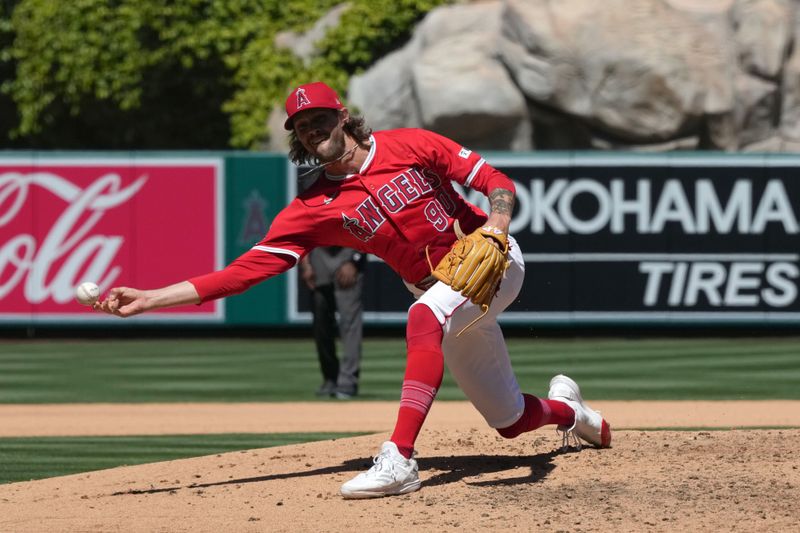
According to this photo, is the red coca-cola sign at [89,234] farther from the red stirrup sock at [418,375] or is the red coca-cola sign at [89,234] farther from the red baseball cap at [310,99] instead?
the red stirrup sock at [418,375]

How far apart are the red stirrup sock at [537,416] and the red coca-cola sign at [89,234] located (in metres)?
10.3

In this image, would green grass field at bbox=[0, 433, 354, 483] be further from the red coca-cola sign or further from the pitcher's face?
the red coca-cola sign

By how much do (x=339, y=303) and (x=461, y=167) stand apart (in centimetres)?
508

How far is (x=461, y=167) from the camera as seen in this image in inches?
239

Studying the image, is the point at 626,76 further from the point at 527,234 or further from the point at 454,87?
the point at 527,234

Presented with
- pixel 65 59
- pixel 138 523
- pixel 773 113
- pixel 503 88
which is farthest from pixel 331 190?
pixel 65 59

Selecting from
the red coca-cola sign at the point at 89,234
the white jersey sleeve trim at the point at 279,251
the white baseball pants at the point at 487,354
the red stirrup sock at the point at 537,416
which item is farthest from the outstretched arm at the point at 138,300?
the red coca-cola sign at the point at 89,234

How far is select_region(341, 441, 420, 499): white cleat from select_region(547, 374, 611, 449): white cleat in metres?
1.20

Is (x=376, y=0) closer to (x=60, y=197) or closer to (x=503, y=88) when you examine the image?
(x=503, y=88)

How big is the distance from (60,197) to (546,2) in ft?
23.7

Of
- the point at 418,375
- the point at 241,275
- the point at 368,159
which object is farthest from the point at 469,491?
the point at 368,159

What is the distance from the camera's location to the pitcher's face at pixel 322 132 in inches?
239

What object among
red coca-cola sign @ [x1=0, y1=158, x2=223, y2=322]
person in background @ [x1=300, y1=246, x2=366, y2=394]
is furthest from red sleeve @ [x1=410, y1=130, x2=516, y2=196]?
red coca-cola sign @ [x1=0, y1=158, x2=223, y2=322]

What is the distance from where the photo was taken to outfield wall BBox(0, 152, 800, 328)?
1630cm
